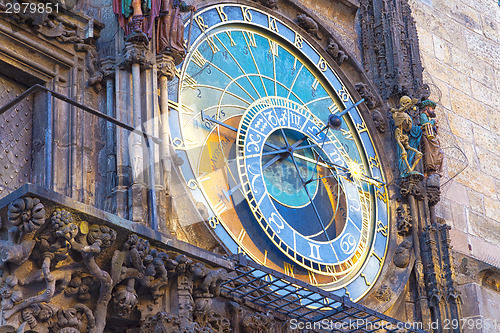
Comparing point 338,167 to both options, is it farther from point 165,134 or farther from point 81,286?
point 81,286

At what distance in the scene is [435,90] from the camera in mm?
9773

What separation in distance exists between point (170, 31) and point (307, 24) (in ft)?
6.11

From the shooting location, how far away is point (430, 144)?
8.77m

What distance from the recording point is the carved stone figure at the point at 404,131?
8.59 metres

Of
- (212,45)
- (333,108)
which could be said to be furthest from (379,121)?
(212,45)

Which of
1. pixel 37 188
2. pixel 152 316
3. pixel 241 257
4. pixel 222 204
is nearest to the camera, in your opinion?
pixel 37 188

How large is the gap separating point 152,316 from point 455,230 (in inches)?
154

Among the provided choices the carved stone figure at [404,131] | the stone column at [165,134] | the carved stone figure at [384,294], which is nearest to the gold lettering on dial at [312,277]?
the carved stone figure at [384,294]

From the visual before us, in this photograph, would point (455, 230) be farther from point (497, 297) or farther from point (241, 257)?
point (241, 257)

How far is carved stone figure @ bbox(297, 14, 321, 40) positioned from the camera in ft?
28.1

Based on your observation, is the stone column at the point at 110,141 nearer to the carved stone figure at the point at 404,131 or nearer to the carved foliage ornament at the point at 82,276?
the carved foliage ornament at the point at 82,276

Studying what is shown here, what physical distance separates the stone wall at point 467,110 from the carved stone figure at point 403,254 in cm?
77

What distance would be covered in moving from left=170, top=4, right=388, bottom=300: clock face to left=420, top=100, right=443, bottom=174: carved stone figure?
43cm

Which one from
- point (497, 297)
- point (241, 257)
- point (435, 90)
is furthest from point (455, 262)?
point (241, 257)
